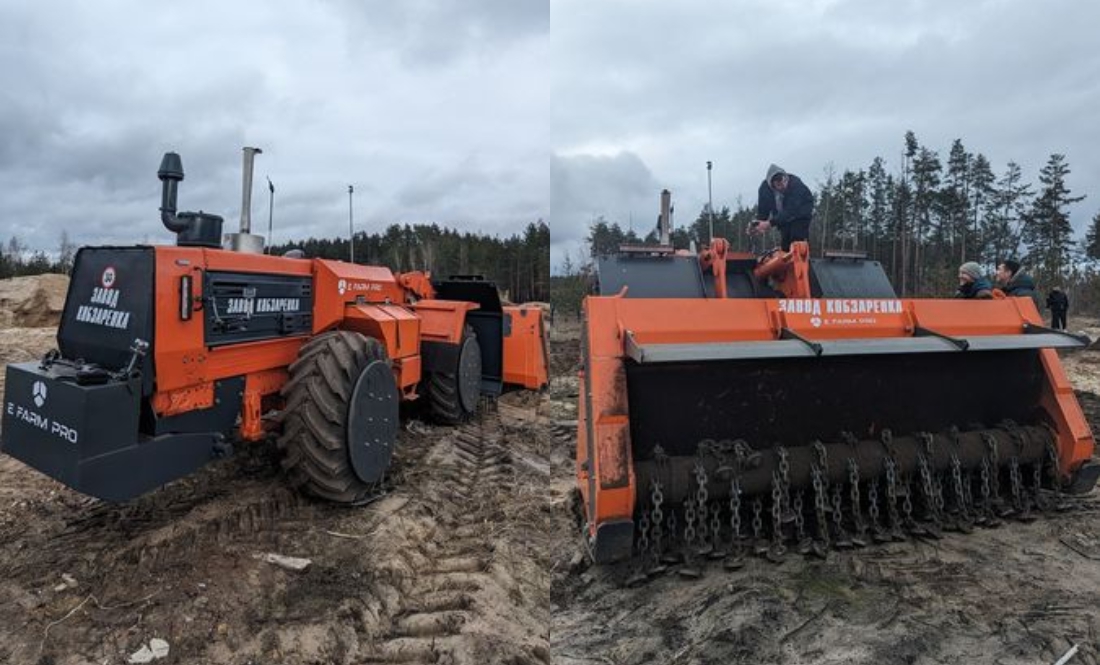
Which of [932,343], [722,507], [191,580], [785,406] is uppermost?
[932,343]

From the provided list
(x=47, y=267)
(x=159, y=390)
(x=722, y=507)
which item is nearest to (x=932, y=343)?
(x=722, y=507)

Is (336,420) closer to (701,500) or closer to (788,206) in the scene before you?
(701,500)

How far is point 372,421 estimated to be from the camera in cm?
447

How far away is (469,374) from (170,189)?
3471 mm

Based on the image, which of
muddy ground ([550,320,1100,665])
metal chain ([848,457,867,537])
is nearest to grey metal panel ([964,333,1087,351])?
metal chain ([848,457,867,537])

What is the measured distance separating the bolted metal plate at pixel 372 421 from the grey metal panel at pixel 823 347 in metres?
1.89

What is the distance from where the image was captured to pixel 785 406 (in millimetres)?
3863

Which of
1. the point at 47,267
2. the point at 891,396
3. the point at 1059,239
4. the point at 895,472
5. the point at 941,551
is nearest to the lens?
the point at 941,551

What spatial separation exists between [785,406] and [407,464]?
9.90 ft

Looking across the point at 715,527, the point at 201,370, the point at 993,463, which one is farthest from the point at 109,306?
the point at 993,463

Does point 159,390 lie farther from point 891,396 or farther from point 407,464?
point 891,396

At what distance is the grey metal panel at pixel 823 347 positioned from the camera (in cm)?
322

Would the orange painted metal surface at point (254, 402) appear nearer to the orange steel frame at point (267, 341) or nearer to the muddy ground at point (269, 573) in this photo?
the orange steel frame at point (267, 341)

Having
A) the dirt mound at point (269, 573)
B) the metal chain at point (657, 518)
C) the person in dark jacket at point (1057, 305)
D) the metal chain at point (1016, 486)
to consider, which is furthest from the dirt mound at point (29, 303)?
the person in dark jacket at point (1057, 305)
